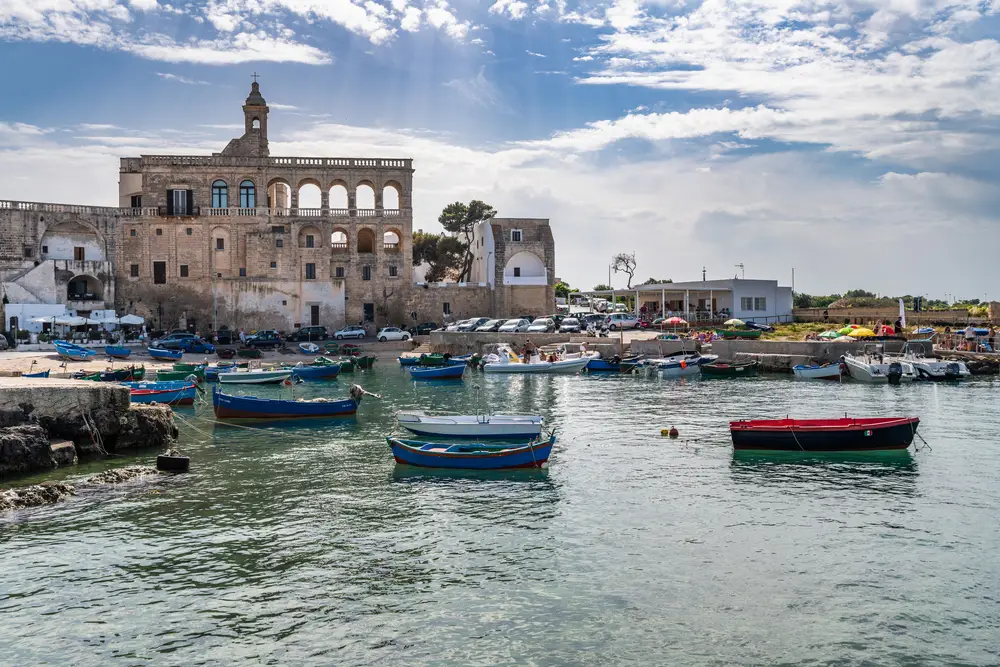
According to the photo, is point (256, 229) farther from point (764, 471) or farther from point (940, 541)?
point (940, 541)

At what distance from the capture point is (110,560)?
15398mm

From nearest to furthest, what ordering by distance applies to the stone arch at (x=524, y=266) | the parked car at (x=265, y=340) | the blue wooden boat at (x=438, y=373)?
the blue wooden boat at (x=438, y=373), the parked car at (x=265, y=340), the stone arch at (x=524, y=266)

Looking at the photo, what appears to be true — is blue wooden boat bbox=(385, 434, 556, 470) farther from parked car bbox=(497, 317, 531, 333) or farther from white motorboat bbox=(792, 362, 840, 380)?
parked car bbox=(497, 317, 531, 333)

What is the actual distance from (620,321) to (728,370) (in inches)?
560

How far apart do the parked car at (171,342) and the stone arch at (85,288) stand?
817 centimetres

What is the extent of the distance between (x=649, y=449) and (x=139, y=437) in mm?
15503

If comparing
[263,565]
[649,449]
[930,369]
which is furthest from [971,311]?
[263,565]

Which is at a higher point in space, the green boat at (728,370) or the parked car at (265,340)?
the parked car at (265,340)

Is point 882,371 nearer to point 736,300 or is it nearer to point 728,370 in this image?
point 728,370

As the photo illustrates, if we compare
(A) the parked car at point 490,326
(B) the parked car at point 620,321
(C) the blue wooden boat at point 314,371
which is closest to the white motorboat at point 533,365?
(A) the parked car at point 490,326

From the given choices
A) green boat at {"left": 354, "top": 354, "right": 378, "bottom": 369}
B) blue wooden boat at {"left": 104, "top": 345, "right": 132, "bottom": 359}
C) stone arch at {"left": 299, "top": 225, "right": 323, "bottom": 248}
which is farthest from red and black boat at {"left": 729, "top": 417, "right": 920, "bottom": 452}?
stone arch at {"left": 299, "top": 225, "right": 323, "bottom": 248}

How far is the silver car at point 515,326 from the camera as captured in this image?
60.7m

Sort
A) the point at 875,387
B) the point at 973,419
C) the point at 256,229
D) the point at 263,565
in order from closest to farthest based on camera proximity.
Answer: the point at 263,565 < the point at 973,419 < the point at 875,387 < the point at 256,229

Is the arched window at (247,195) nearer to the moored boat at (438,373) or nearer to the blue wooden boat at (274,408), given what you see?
the moored boat at (438,373)
